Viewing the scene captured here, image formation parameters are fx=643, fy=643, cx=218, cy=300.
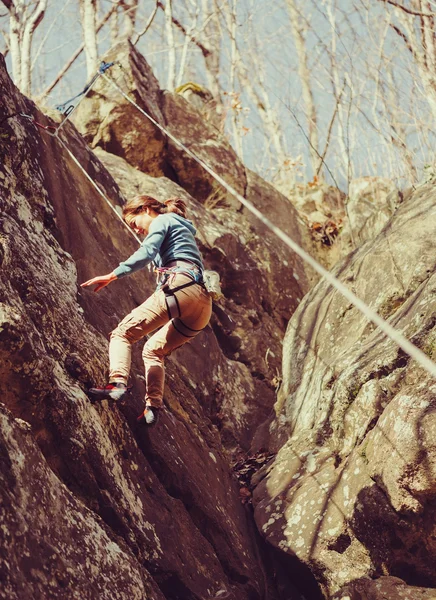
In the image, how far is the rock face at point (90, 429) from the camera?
335 cm

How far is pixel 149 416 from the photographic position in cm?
488

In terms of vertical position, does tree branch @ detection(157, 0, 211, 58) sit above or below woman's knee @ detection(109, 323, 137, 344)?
above

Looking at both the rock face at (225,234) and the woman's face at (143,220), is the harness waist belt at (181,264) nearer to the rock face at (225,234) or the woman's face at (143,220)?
the woman's face at (143,220)

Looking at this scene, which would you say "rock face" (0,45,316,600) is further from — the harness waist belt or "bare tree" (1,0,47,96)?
"bare tree" (1,0,47,96)

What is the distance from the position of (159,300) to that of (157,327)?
227mm

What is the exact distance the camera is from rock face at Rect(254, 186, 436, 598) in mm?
4688

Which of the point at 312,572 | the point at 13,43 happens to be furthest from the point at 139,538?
the point at 13,43

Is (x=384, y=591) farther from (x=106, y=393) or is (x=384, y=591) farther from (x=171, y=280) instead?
(x=171, y=280)

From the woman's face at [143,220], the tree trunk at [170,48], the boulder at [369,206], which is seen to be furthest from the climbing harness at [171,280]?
the tree trunk at [170,48]

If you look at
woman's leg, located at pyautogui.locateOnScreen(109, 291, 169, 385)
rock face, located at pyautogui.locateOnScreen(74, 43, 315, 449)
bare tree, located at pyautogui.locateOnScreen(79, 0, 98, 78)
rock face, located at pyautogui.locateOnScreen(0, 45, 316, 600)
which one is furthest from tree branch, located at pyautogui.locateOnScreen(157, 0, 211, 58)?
woman's leg, located at pyautogui.locateOnScreen(109, 291, 169, 385)

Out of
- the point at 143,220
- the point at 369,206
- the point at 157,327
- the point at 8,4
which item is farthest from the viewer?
the point at 8,4

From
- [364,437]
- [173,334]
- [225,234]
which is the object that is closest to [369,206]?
[225,234]

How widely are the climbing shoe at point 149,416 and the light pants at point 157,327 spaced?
5 cm

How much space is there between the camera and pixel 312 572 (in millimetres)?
4969
